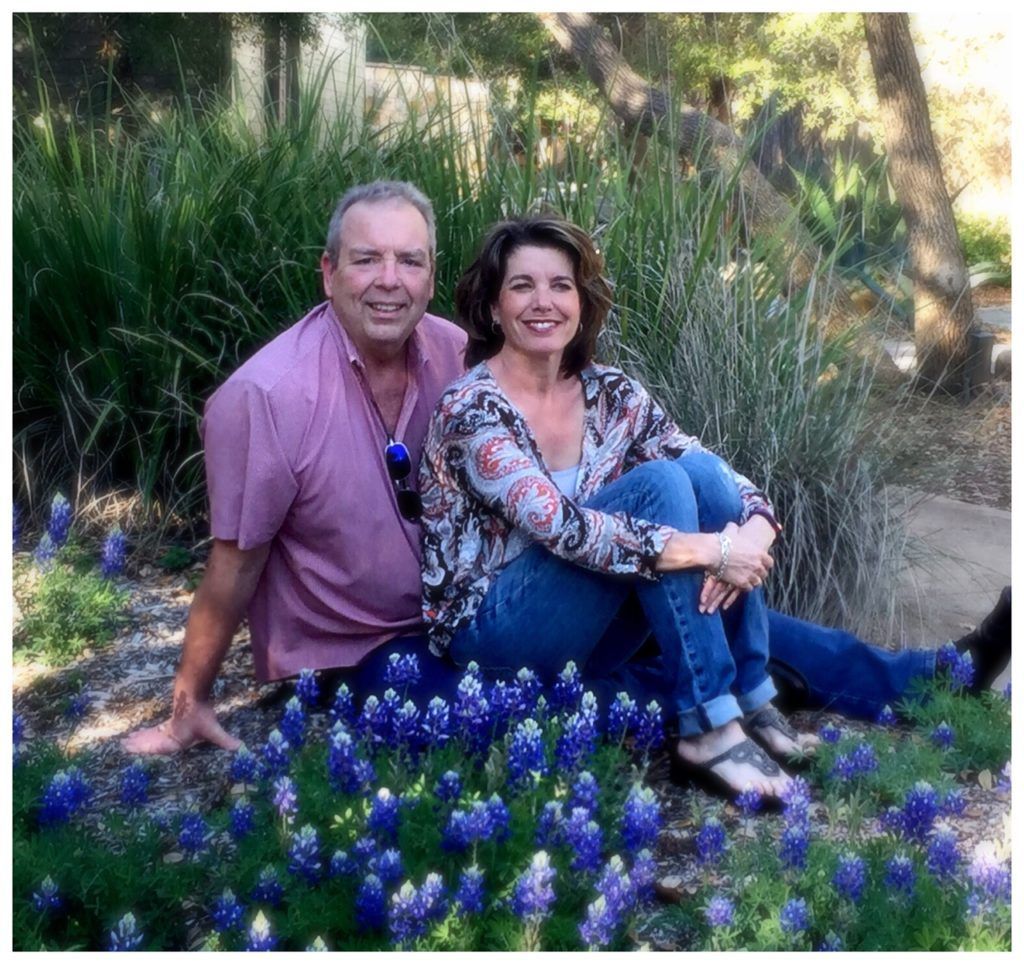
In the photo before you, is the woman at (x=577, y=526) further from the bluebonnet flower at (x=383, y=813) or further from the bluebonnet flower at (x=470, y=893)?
the bluebonnet flower at (x=470, y=893)

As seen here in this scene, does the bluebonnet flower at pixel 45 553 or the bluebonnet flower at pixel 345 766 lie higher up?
the bluebonnet flower at pixel 345 766

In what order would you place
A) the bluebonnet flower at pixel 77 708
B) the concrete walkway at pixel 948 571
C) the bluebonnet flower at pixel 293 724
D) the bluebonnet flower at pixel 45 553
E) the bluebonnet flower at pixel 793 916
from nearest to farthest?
the bluebonnet flower at pixel 793 916 < the bluebonnet flower at pixel 293 724 < the bluebonnet flower at pixel 77 708 < the bluebonnet flower at pixel 45 553 < the concrete walkway at pixel 948 571

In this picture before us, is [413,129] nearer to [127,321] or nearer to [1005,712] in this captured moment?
[127,321]

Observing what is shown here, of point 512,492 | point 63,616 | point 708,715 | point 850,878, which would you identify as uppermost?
point 512,492

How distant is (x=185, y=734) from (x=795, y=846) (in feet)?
5.09

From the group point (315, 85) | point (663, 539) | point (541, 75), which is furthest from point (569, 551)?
point (541, 75)

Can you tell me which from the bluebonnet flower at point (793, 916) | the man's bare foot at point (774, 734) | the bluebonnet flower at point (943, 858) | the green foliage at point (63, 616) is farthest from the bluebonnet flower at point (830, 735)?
the green foliage at point (63, 616)

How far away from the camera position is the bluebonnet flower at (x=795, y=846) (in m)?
2.24

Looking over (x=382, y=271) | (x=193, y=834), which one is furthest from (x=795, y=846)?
(x=382, y=271)

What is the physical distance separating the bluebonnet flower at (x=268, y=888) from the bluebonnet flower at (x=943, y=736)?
1620mm

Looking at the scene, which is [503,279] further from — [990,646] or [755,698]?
[990,646]

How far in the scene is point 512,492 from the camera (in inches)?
112

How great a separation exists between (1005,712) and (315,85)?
3454mm

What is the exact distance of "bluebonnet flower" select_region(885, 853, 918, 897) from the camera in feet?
7.15
